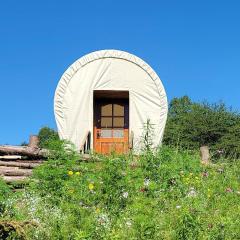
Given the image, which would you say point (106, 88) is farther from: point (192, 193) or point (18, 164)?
point (192, 193)

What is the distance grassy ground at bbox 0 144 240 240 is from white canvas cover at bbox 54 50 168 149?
11.9 ft

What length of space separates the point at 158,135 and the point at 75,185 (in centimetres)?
700

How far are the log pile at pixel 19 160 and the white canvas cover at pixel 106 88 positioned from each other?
4061 millimetres

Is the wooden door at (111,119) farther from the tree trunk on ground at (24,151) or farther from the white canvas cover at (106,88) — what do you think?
the tree trunk on ground at (24,151)

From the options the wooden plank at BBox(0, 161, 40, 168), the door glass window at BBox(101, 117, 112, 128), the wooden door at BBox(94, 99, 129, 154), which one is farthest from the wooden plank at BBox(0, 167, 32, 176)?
the door glass window at BBox(101, 117, 112, 128)

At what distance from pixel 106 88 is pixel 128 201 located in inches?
304

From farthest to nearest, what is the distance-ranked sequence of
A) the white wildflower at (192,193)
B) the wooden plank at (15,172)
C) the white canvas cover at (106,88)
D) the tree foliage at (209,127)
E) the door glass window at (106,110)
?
1. the tree foliage at (209,127)
2. the door glass window at (106,110)
3. the white canvas cover at (106,88)
4. the wooden plank at (15,172)
5. the white wildflower at (192,193)

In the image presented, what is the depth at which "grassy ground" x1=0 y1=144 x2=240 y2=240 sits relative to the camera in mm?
5051

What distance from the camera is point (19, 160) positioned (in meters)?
10.4

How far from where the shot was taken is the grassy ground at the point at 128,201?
5051 mm

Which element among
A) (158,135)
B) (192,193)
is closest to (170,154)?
(192,193)

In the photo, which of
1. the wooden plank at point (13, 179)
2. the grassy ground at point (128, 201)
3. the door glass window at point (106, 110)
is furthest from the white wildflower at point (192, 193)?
the door glass window at point (106, 110)

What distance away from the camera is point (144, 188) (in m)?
7.98

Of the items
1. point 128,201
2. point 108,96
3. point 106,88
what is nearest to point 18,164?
point 128,201
